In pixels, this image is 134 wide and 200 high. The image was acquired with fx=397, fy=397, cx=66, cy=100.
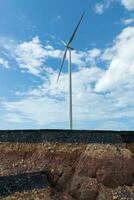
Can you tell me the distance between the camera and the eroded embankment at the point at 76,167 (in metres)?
22.0

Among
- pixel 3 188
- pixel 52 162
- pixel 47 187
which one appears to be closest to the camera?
pixel 3 188

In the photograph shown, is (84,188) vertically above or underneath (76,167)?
underneath

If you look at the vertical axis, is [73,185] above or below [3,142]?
below

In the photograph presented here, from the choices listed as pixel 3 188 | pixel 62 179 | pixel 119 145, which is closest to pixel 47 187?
pixel 62 179

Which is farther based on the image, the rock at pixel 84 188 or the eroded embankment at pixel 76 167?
the eroded embankment at pixel 76 167

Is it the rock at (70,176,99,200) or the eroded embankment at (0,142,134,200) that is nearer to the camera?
the rock at (70,176,99,200)

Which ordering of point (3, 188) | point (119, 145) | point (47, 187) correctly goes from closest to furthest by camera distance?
point (3, 188), point (47, 187), point (119, 145)

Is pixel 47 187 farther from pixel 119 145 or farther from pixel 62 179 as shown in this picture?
pixel 119 145

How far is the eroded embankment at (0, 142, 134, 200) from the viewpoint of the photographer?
72.2ft

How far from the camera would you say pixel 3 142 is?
23969 mm

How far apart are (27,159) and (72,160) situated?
2661 millimetres

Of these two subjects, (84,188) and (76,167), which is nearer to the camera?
(84,188)

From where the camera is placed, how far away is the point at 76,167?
23281 millimetres

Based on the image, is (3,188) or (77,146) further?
(77,146)
